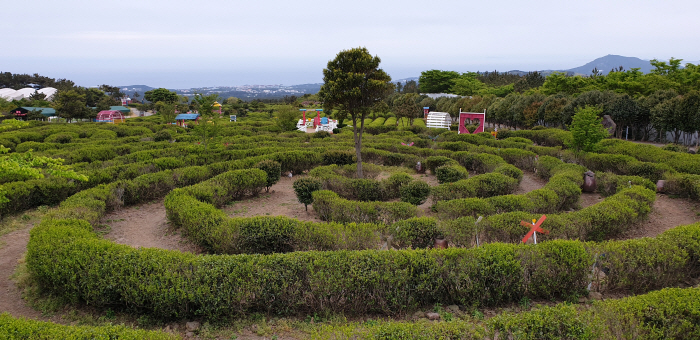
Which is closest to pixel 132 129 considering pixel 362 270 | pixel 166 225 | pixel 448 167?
pixel 166 225

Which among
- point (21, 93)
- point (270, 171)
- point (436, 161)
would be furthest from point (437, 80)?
point (21, 93)

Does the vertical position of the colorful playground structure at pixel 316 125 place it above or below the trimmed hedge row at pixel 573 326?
above

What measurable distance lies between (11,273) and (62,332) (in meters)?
5.17

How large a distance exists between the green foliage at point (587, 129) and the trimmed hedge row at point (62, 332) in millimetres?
19907

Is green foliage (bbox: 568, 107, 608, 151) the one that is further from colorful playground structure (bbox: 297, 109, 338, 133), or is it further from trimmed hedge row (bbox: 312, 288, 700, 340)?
colorful playground structure (bbox: 297, 109, 338, 133)

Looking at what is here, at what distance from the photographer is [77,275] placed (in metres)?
7.20

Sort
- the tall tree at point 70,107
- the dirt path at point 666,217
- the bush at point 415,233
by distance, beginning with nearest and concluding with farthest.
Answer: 1. the bush at point 415,233
2. the dirt path at point 666,217
3. the tall tree at point 70,107

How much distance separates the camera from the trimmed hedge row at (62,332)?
17.2 ft

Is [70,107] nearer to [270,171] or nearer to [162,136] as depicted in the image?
[162,136]

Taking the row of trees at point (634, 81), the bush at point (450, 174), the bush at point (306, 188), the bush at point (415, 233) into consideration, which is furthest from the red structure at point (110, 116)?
the row of trees at point (634, 81)

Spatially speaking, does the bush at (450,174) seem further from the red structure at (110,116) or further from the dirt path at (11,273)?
the red structure at (110,116)

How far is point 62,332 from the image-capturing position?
535 cm

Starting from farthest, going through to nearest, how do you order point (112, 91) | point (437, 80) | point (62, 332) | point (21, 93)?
point (112, 91), point (21, 93), point (437, 80), point (62, 332)

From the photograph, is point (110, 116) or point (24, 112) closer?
point (110, 116)
